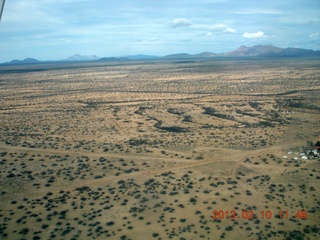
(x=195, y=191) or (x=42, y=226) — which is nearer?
(x=42, y=226)

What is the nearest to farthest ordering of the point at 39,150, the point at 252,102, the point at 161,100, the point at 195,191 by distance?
the point at 195,191
the point at 39,150
the point at 252,102
the point at 161,100

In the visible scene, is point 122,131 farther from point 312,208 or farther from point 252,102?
point 252,102

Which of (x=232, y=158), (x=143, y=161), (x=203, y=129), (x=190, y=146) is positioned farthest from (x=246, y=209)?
(x=203, y=129)
